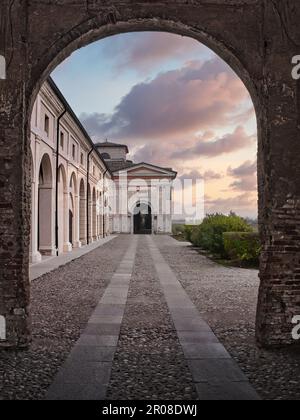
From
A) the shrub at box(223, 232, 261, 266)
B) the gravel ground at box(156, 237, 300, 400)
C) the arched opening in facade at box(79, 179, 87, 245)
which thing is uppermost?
the arched opening in facade at box(79, 179, 87, 245)

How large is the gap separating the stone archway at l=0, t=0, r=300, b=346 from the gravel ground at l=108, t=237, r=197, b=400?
1225mm

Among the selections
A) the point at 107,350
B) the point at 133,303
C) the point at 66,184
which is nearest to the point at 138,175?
the point at 66,184

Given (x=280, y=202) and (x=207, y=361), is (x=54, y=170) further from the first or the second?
(x=207, y=361)

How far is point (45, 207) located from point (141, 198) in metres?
32.6

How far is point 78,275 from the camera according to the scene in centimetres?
1224

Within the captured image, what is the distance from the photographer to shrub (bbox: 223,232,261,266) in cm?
1405

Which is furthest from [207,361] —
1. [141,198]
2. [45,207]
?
[141,198]

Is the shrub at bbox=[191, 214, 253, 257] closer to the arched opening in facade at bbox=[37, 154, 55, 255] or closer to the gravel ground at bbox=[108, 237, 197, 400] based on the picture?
the arched opening in facade at bbox=[37, 154, 55, 255]

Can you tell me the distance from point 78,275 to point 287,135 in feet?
27.8

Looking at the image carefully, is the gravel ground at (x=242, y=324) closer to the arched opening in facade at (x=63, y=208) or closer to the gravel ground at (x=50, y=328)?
the gravel ground at (x=50, y=328)

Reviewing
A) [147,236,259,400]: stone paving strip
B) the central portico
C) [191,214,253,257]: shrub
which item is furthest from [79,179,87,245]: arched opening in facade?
[147,236,259,400]: stone paving strip

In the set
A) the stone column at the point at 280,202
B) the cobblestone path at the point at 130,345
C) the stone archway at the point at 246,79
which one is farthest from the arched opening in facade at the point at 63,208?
the stone column at the point at 280,202

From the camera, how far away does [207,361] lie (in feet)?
15.0
